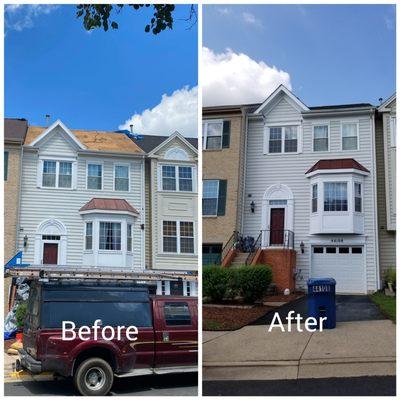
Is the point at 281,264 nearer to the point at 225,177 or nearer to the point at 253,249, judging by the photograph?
the point at 253,249

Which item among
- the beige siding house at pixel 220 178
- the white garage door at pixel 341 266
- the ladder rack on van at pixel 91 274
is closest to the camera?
the ladder rack on van at pixel 91 274

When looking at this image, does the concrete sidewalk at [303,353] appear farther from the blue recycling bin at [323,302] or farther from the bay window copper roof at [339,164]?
the bay window copper roof at [339,164]

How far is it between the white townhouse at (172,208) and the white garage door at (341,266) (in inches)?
61.0

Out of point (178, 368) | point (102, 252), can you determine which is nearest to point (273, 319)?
point (178, 368)

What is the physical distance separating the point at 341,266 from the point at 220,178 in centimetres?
184

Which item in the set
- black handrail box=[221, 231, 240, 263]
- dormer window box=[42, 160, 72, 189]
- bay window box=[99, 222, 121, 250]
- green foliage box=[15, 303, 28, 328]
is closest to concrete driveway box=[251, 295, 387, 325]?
black handrail box=[221, 231, 240, 263]

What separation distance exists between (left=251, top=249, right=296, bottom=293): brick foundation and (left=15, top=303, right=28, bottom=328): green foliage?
8.88 feet

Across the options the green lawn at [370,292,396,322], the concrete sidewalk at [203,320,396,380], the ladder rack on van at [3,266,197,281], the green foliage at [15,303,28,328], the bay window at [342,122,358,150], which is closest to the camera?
the concrete sidewalk at [203,320,396,380]

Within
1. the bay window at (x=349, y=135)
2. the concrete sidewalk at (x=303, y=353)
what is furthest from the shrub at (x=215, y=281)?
the bay window at (x=349, y=135)

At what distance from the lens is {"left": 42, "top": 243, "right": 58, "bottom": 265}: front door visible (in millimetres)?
6840

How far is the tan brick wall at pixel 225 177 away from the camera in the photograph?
694cm

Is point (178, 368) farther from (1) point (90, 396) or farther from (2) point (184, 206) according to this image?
(2) point (184, 206)

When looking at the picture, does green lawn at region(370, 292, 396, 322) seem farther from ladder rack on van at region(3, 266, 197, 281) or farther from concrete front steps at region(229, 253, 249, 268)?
ladder rack on van at region(3, 266, 197, 281)

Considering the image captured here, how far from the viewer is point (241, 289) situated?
7.11 meters
